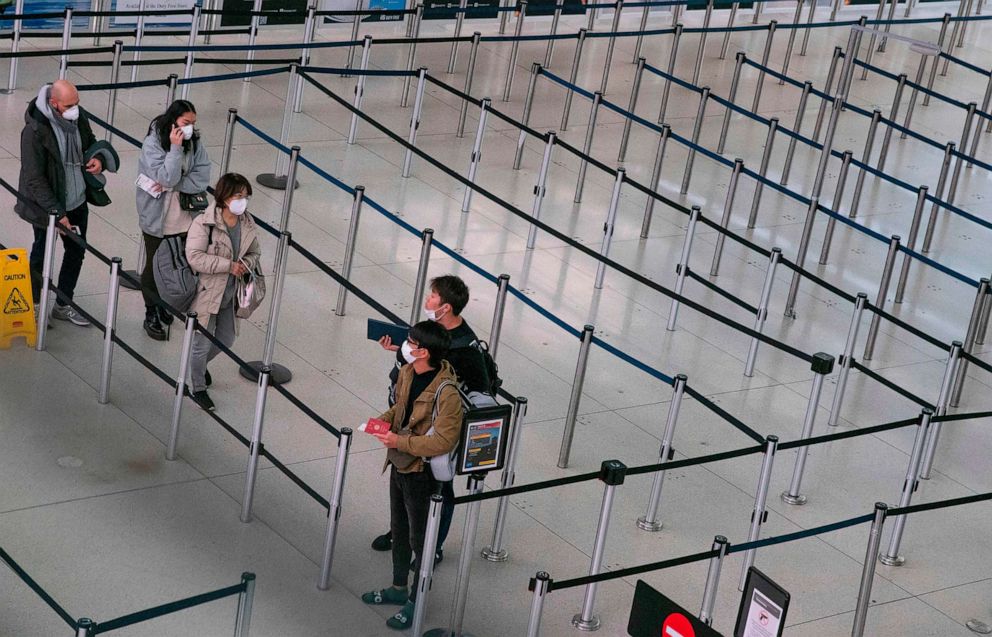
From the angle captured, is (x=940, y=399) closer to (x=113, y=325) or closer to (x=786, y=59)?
(x=113, y=325)

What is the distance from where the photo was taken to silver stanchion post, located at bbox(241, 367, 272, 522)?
23.0 feet

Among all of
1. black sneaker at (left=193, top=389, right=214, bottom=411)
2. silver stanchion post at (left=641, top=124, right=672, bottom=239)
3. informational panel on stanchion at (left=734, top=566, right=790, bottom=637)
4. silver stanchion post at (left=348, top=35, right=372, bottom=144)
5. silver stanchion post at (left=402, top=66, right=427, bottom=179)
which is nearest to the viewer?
informational panel on stanchion at (left=734, top=566, right=790, bottom=637)

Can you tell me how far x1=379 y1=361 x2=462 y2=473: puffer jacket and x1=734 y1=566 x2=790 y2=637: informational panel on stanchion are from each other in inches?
61.7

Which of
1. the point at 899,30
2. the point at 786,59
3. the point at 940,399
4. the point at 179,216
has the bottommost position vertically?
the point at 179,216

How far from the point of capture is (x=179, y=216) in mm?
8703

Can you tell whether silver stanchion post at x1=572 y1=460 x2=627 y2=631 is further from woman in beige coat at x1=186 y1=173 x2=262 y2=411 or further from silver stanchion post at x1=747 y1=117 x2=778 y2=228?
silver stanchion post at x1=747 y1=117 x2=778 y2=228

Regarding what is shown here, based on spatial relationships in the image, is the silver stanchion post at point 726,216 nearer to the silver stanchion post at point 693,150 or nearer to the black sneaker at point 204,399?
the silver stanchion post at point 693,150

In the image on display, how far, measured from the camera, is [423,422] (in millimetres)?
6512

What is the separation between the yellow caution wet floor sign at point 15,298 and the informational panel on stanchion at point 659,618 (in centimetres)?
468

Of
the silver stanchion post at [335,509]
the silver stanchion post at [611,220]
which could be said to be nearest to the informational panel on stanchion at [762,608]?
the silver stanchion post at [335,509]

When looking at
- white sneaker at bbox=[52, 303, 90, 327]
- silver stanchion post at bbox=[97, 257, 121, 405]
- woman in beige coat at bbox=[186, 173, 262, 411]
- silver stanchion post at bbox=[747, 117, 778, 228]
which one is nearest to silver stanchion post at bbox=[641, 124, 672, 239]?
silver stanchion post at bbox=[747, 117, 778, 228]

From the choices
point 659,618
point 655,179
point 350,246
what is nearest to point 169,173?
point 350,246

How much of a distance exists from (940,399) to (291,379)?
14.3 feet

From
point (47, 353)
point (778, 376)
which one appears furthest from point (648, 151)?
point (47, 353)
